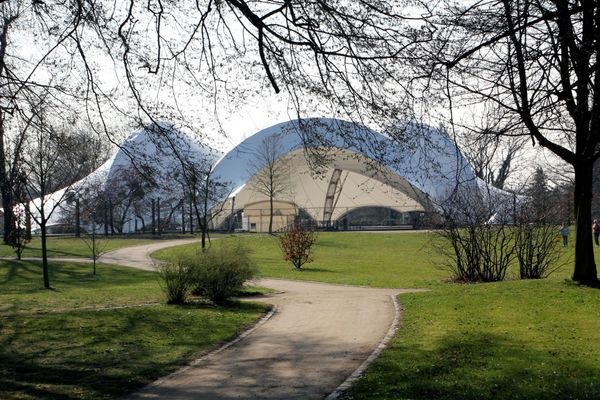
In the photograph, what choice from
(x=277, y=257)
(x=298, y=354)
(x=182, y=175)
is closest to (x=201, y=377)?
(x=298, y=354)

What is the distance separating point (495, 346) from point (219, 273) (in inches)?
273

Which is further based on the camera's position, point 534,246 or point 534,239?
point 534,239

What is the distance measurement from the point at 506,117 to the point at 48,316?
26.6 ft

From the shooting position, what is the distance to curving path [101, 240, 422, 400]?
7055 mm

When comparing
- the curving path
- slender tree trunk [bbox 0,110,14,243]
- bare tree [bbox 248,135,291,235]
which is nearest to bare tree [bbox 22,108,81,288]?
slender tree trunk [bbox 0,110,14,243]

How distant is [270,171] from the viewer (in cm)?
5497

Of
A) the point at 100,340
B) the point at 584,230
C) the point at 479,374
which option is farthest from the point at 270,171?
the point at 479,374

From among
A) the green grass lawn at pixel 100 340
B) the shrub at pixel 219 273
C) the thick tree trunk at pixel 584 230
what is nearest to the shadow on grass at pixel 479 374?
the green grass lawn at pixel 100 340

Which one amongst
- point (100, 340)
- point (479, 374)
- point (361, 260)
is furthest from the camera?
point (361, 260)

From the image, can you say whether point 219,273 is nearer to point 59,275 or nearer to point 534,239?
point 534,239

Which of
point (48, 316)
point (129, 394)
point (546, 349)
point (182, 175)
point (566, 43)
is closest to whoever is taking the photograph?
point (129, 394)

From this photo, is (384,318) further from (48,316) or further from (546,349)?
(48,316)

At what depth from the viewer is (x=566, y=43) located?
7398 mm

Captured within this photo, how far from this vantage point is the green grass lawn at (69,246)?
1490 inches
